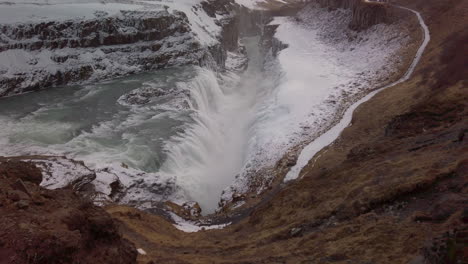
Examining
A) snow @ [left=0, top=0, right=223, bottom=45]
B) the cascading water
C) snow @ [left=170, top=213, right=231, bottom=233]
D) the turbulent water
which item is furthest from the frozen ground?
snow @ [left=0, top=0, right=223, bottom=45]

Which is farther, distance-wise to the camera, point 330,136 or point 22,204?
point 330,136

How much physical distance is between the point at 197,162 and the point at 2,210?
21.7 m

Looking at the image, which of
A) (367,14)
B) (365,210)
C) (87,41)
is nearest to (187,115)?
(87,41)

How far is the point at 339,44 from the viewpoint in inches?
2098

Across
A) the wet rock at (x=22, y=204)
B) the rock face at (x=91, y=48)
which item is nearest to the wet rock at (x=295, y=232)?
the wet rock at (x=22, y=204)

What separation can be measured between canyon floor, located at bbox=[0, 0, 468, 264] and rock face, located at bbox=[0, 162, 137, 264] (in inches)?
1.0

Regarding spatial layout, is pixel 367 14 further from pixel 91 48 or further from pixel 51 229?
pixel 51 229

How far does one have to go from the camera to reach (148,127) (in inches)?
1292

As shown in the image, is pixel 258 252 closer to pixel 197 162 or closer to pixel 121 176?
pixel 121 176

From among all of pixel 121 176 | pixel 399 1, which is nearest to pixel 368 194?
pixel 121 176

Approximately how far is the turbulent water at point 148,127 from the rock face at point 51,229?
47.2 ft

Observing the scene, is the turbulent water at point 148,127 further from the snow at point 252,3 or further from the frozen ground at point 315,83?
the snow at point 252,3

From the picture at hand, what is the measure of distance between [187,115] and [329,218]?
25.0m

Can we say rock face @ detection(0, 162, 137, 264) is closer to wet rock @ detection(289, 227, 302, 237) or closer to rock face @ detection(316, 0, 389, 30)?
wet rock @ detection(289, 227, 302, 237)
